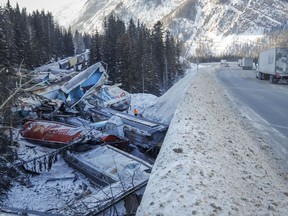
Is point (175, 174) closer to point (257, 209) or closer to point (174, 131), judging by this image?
point (257, 209)

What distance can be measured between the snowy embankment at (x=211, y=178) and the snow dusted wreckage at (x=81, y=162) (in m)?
1.16

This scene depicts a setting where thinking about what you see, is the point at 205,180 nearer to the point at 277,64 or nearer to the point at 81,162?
the point at 81,162

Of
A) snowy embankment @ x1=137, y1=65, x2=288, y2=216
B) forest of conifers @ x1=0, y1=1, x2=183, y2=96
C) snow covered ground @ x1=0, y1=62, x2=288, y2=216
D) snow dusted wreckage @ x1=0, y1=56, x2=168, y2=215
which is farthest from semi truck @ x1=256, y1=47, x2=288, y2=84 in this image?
snowy embankment @ x1=137, y1=65, x2=288, y2=216

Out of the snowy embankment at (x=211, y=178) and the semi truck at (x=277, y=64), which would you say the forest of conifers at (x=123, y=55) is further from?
the semi truck at (x=277, y=64)

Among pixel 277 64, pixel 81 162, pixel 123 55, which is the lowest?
pixel 81 162

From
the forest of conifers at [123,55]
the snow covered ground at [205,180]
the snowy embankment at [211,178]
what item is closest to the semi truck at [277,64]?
the forest of conifers at [123,55]

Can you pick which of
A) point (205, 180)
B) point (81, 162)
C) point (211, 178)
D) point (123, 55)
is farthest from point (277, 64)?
point (205, 180)

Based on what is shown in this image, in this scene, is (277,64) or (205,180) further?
(277,64)

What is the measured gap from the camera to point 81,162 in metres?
11.6

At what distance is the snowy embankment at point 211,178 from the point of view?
4.82 metres

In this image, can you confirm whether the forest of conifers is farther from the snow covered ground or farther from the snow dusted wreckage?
the snow covered ground

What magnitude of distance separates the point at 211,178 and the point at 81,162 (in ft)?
22.1

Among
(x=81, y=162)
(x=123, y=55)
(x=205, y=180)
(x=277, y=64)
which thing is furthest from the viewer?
(x=123, y=55)

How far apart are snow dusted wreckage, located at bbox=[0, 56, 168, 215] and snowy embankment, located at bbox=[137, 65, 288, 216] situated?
1.16 metres
